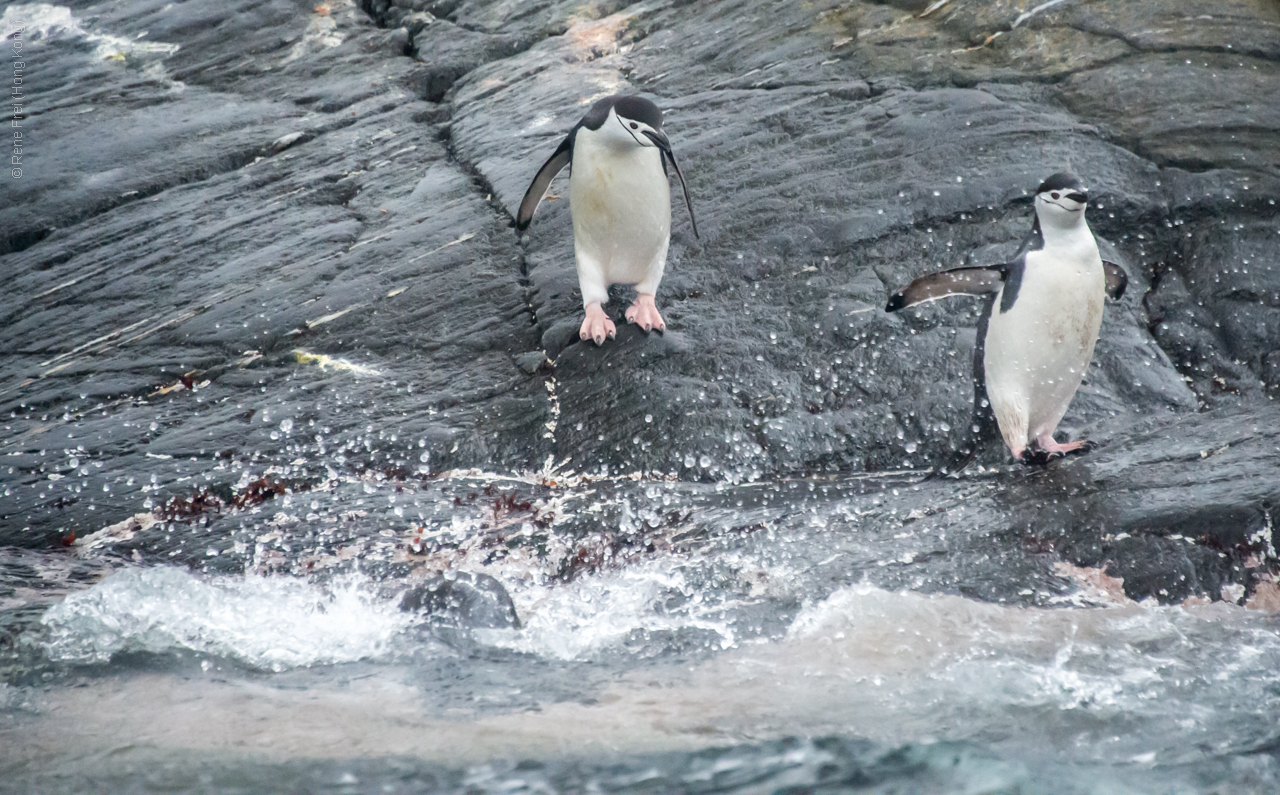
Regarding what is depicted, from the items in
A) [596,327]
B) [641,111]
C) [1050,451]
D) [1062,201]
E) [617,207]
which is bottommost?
[1050,451]

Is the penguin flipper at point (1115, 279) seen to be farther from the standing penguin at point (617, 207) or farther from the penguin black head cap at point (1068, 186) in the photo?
the standing penguin at point (617, 207)

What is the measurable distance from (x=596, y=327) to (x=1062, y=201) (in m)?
2.06

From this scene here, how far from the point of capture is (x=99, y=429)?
460cm

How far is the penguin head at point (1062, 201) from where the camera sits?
3836 millimetres

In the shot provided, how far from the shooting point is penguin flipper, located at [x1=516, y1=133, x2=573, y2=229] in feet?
15.8

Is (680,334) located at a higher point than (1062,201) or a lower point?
lower

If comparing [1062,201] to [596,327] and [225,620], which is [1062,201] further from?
[225,620]

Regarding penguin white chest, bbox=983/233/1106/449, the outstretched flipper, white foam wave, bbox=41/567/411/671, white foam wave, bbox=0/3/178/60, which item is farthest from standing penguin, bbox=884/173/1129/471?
white foam wave, bbox=0/3/178/60

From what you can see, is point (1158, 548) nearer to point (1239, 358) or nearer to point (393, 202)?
point (1239, 358)

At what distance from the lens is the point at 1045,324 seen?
13.0 ft

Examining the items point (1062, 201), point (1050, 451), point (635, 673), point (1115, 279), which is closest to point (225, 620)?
point (635, 673)

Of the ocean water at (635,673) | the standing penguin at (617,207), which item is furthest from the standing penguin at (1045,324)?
the standing penguin at (617,207)

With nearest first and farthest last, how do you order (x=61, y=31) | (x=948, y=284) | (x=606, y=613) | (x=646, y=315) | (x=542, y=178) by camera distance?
1. (x=606, y=613)
2. (x=948, y=284)
3. (x=646, y=315)
4. (x=542, y=178)
5. (x=61, y=31)

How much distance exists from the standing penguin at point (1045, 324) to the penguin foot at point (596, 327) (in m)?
1.66
